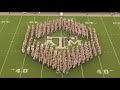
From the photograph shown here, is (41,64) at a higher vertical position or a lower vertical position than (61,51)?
higher

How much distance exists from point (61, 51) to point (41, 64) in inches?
47.0

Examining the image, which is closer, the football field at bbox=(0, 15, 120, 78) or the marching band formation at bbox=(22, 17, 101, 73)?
the football field at bbox=(0, 15, 120, 78)

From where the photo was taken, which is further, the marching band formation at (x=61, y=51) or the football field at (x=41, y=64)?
the marching band formation at (x=61, y=51)

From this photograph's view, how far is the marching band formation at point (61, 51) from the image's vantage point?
1463 centimetres

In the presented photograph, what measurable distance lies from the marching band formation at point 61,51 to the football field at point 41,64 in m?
0.21

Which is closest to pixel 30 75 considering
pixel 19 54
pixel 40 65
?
pixel 40 65

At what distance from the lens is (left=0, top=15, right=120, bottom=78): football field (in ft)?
46.4

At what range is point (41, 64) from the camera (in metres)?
14.8

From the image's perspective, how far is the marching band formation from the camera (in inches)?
576

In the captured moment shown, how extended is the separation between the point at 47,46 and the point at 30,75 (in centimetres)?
210

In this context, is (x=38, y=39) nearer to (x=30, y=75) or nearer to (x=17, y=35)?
(x=17, y=35)

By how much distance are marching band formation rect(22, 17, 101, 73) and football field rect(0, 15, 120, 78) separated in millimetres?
209

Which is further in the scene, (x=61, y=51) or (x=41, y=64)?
(x=61, y=51)

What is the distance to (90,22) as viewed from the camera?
62.9ft
